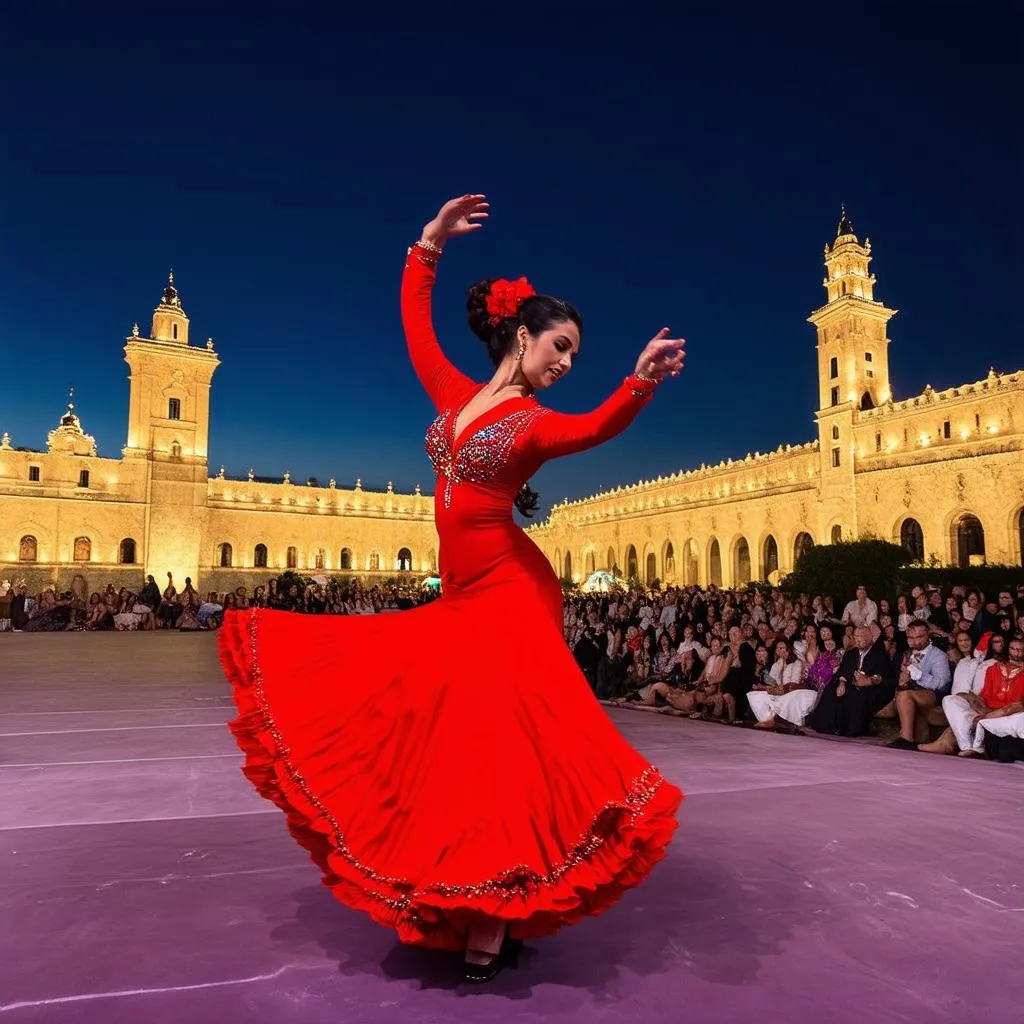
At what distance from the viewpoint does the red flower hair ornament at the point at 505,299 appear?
7.09 feet

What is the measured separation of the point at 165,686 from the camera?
23.6 ft

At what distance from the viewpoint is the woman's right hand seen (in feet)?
8.04

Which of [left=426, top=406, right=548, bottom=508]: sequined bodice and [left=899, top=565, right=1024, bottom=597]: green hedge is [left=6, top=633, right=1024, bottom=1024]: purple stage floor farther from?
[left=899, top=565, right=1024, bottom=597]: green hedge

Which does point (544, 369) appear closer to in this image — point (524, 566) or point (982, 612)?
point (524, 566)

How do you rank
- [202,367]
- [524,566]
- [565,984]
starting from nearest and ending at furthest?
[565,984] → [524,566] → [202,367]

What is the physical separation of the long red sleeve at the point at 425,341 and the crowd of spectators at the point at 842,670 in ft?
14.7

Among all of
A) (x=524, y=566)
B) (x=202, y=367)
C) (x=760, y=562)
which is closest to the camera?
(x=524, y=566)

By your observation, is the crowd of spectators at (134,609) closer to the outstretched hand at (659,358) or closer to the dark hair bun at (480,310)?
the dark hair bun at (480,310)

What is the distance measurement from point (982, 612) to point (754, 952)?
23.8 ft

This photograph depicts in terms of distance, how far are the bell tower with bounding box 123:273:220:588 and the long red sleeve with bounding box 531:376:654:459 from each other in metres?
44.6

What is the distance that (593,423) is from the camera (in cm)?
182

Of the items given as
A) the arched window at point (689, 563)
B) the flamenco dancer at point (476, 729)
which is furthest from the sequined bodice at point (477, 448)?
the arched window at point (689, 563)

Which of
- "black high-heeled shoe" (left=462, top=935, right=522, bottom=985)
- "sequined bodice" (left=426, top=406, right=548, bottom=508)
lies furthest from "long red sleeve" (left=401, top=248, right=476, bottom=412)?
"black high-heeled shoe" (left=462, top=935, right=522, bottom=985)

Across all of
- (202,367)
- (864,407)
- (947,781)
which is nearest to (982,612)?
(947,781)
